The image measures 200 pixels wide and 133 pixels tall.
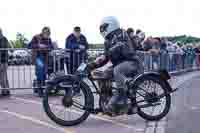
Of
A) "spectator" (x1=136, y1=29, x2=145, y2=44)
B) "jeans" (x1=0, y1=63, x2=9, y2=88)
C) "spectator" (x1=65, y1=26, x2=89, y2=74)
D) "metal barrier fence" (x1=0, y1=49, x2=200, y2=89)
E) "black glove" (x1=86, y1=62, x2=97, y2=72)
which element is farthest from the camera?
"spectator" (x1=136, y1=29, x2=145, y2=44)

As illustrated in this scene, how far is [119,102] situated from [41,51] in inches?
206

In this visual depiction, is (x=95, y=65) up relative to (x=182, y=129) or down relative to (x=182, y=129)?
up

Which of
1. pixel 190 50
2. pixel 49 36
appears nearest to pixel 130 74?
pixel 49 36

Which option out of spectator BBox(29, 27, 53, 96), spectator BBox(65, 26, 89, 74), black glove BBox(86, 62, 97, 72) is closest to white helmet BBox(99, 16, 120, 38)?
black glove BBox(86, 62, 97, 72)

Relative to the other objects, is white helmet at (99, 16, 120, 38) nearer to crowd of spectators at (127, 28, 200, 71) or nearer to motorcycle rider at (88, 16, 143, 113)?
motorcycle rider at (88, 16, 143, 113)

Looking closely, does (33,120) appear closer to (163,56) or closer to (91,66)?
(91,66)

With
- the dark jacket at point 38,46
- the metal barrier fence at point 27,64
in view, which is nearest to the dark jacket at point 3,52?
the metal barrier fence at point 27,64

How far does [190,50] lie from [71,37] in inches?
603

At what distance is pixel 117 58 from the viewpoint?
8.88 metres

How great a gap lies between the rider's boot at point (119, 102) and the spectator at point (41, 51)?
16.5 ft

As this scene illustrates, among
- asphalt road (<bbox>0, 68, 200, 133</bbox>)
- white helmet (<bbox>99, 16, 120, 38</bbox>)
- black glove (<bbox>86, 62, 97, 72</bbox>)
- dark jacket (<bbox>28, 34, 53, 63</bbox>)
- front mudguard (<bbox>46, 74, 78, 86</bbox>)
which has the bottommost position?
asphalt road (<bbox>0, 68, 200, 133</bbox>)

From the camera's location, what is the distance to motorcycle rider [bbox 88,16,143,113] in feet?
28.8

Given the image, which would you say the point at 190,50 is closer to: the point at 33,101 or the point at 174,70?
the point at 174,70

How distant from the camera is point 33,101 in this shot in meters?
12.3
